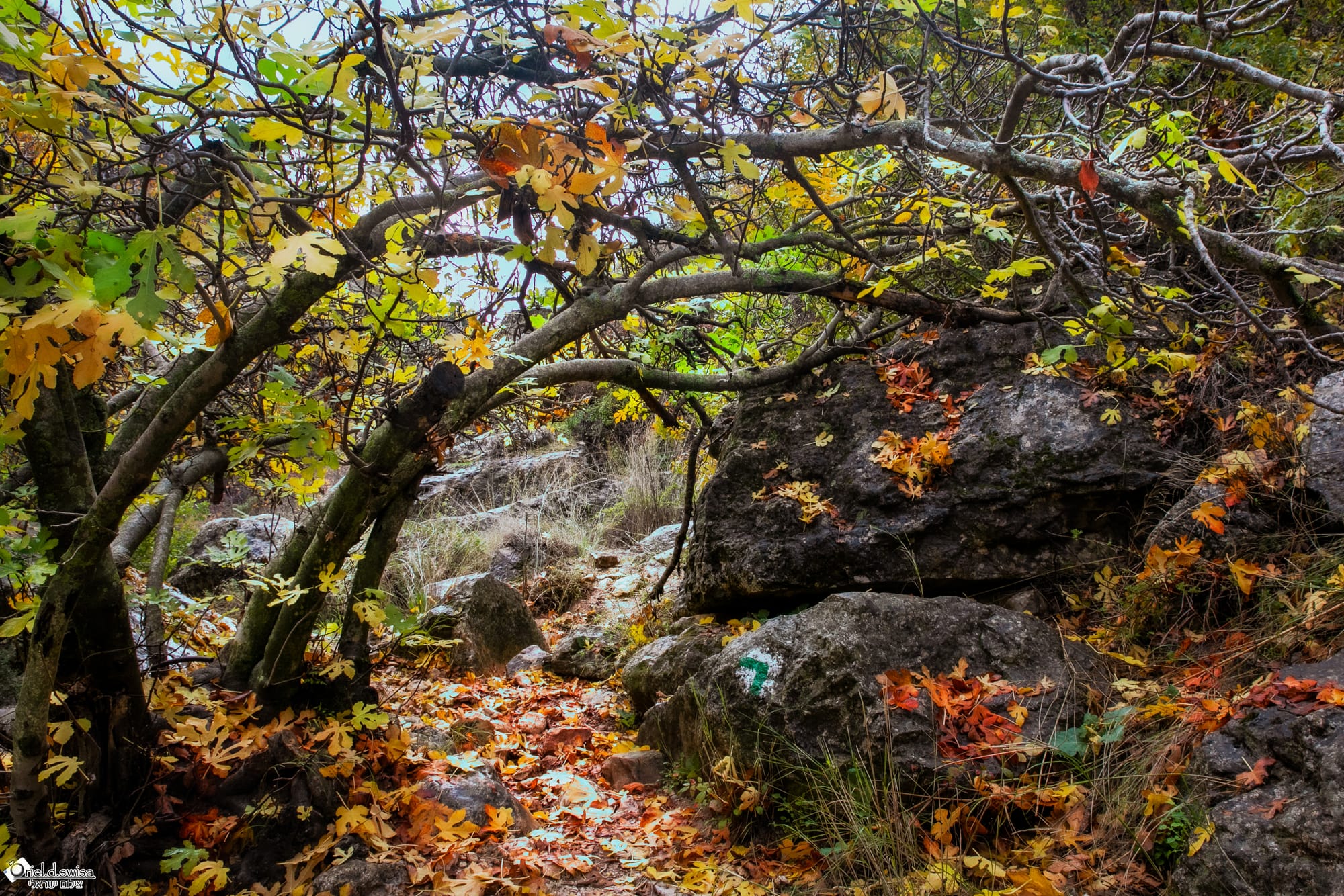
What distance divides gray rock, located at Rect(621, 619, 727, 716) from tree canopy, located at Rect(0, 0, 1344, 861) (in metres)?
1.46

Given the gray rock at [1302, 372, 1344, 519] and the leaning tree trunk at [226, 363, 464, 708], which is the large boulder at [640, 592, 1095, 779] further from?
the leaning tree trunk at [226, 363, 464, 708]

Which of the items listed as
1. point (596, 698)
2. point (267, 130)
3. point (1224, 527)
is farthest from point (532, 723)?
point (1224, 527)

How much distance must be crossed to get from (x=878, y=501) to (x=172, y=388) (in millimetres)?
3201

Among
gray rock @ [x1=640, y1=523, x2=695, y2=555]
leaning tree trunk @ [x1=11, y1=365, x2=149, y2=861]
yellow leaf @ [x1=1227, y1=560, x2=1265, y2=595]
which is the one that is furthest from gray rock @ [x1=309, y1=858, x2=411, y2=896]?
gray rock @ [x1=640, y1=523, x2=695, y2=555]

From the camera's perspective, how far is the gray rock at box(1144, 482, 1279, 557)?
2854 mm

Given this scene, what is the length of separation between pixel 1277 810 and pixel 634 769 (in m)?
2.48

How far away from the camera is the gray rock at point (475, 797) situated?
2889 mm

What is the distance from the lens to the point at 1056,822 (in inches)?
91.7

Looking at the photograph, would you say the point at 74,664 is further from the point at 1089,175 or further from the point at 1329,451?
the point at 1329,451

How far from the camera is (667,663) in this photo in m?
3.92

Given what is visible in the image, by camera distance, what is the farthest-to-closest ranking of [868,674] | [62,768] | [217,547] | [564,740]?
[217,547]
[564,740]
[868,674]
[62,768]

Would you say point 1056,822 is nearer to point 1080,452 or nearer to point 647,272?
point 1080,452

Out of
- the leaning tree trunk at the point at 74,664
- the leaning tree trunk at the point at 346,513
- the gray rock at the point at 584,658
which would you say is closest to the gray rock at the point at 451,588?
the gray rock at the point at 584,658

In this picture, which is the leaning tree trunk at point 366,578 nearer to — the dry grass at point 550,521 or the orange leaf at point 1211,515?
the dry grass at point 550,521
